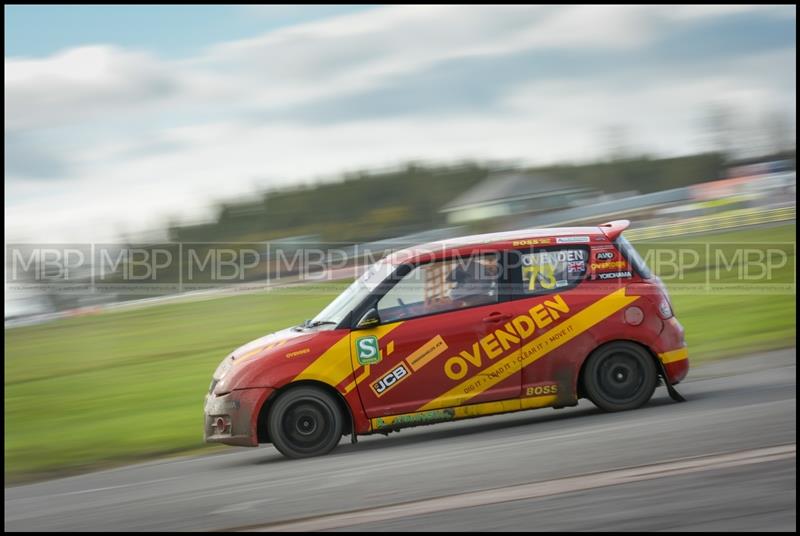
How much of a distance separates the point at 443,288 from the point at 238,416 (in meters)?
2.00

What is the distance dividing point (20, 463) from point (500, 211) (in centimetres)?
2655

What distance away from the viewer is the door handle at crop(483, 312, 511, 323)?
27.0 ft

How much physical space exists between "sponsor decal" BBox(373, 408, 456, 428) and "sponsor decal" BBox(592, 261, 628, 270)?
1.79 meters

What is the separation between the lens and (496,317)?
8.23 metres

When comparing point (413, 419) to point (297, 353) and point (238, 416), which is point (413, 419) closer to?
point (297, 353)

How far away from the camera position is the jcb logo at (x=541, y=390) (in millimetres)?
8258

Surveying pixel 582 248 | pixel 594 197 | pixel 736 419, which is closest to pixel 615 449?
pixel 736 419

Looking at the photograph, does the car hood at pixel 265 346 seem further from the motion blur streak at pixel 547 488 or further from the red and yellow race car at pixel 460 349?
the motion blur streak at pixel 547 488

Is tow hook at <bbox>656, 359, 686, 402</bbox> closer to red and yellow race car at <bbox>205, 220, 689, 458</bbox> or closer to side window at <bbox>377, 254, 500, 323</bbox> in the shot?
red and yellow race car at <bbox>205, 220, 689, 458</bbox>

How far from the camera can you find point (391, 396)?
8.12 metres

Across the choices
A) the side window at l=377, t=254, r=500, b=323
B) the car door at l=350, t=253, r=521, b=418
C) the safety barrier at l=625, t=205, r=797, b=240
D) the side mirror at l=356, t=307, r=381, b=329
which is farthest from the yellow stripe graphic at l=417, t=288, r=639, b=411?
the safety barrier at l=625, t=205, r=797, b=240

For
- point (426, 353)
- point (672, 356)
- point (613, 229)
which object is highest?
point (613, 229)

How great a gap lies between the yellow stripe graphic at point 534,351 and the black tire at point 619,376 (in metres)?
0.28

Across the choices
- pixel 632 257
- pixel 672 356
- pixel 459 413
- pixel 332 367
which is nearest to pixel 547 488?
pixel 459 413
